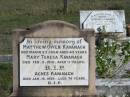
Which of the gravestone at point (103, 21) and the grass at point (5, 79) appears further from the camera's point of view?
the gravestone at point (103, 21)

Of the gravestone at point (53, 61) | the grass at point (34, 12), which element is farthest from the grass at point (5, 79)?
the grass at point (34, 12)

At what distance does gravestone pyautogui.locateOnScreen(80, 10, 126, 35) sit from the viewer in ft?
41.1

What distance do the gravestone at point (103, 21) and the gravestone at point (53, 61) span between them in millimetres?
5521

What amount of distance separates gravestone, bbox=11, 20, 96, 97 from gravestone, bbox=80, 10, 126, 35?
552 centimetres

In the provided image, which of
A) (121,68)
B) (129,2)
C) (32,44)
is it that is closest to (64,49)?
(32,44)

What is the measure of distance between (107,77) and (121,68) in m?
0.67

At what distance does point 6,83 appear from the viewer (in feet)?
25.9

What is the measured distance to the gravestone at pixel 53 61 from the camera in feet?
22.5

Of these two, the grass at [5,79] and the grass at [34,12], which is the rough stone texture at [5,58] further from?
the grass at [34,12]

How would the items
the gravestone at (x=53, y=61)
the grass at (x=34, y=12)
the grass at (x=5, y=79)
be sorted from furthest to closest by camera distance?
the grass at (x=34, y=12) < the grass at (x=5, y=79) < the gravestone at (x=53, y=61)

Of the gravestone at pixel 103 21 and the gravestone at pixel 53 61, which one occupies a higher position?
the gravestone at pixel 103 21

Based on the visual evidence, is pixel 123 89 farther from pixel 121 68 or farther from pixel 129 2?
pixel 129 2

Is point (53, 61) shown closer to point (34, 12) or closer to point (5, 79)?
point (5, 79)

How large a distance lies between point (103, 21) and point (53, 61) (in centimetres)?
591
